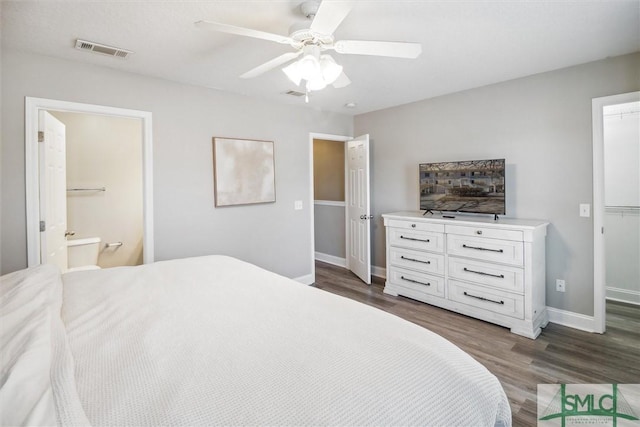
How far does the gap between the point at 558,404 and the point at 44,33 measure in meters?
4.09

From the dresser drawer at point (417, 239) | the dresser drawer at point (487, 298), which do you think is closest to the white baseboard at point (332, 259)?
the dresser drawer at point (417, 239)

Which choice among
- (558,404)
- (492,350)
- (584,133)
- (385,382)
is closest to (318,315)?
(385,382)

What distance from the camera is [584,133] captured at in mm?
2949

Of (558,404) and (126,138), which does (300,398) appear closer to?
(558,404)

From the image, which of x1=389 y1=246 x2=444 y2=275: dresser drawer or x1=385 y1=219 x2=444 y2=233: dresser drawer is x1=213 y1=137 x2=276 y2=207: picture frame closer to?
x1=385 y1=219 x2=444 y2=233: dresser drawer

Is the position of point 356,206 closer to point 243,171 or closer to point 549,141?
point 243,171

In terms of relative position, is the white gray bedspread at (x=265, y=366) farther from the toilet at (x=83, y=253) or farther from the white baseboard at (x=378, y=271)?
the white baseboard at (x=378, y=271)

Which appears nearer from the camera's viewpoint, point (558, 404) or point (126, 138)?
point (558, 404)

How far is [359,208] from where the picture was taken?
4.64 metres

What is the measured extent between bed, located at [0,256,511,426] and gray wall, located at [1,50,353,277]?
1505 mm

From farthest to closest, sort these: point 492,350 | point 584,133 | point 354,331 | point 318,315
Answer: point 584,133
point 492,350
point 318,315
point 354,331

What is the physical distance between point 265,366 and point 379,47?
1.68m

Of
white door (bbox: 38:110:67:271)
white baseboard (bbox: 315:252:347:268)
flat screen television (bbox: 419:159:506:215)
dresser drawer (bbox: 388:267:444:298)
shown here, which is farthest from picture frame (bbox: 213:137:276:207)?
white baseboard (bbox: 315:252:347:268)

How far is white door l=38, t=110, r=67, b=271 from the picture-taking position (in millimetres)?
2645
